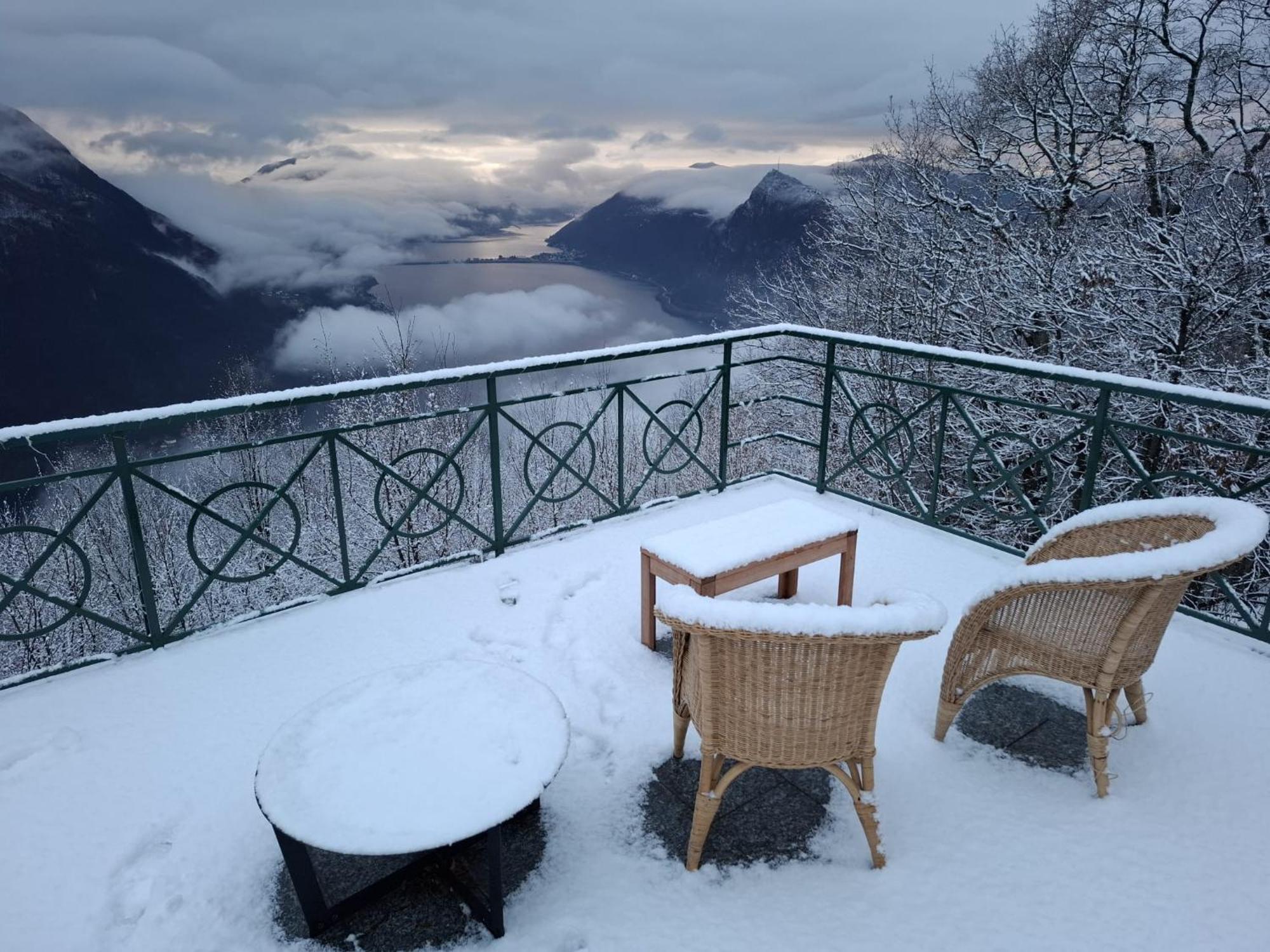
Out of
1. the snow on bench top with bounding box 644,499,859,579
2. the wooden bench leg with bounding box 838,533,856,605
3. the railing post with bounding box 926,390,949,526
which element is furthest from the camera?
the railing post with bounding box 926,390,949,526

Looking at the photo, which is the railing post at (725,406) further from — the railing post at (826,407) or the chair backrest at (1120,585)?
the chair backrest at (1120,585)

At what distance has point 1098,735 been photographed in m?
2.39

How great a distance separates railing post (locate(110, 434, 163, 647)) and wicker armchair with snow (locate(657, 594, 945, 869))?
2.11m

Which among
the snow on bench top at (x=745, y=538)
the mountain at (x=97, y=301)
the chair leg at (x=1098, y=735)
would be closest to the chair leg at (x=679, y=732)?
the snow on bench top at (x=745, y=538)

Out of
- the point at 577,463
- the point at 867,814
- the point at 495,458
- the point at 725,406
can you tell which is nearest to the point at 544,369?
the point at 495,458

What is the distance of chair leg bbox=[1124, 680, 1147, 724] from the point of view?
2.70 metres

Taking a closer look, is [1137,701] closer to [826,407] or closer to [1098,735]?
[1098,735]

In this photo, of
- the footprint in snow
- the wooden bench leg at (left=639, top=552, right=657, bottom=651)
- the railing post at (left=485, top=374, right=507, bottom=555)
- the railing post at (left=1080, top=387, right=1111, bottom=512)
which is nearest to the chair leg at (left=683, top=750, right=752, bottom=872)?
the wooden bench leg at (left=639, top=552, right=657, bottom=651)

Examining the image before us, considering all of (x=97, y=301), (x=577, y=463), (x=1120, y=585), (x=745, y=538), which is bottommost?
(x=577, y=463)

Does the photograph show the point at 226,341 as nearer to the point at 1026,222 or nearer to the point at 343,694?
the point at 1026,222

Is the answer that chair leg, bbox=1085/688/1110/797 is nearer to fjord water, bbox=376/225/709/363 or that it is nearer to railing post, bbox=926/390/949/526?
railing post, bbox=926/390/949/526

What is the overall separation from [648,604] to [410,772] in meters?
1.46

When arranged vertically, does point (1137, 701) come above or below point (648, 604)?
below

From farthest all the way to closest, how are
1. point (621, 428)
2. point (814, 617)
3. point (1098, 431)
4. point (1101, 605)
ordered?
point (621, 428) < point (1098, 431) < point (1101, 605) < point (814, 617)
